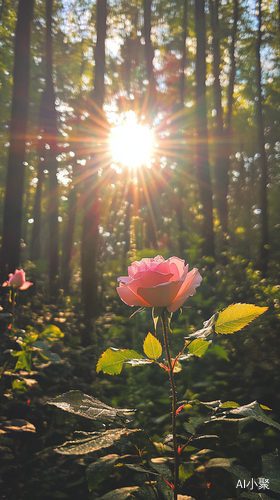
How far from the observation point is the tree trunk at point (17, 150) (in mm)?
5160

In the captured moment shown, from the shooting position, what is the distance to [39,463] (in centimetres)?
182

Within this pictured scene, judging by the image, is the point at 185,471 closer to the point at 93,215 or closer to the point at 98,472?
the point at 98,472

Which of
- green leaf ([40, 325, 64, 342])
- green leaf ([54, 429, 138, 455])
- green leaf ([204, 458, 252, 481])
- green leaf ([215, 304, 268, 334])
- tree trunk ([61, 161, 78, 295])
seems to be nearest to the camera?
green leaf ([54, 429, 138, 455])

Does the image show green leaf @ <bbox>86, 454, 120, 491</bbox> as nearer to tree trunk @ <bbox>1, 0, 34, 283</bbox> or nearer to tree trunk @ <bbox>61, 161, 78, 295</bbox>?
tree trunk @ <bbox>1, 0, 34, 283</bbox>

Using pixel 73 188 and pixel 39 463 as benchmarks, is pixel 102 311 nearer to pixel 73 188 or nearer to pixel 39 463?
pixel 39 463

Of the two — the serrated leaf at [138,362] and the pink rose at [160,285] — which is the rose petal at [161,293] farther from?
the serrated leaf at [138,362]

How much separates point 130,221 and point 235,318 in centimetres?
1752

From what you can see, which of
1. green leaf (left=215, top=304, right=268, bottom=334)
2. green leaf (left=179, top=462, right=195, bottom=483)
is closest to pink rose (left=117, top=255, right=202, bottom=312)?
green leaf (left=215, top=304, right=268, bottom=334)

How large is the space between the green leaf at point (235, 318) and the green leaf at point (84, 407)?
1.22 ft

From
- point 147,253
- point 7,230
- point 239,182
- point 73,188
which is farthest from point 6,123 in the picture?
Answer: point 239,182

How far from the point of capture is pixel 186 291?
3.12 feet

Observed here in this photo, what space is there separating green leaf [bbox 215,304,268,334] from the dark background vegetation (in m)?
0.47

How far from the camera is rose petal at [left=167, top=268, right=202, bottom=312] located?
3.04ft

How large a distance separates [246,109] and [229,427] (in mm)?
20836
